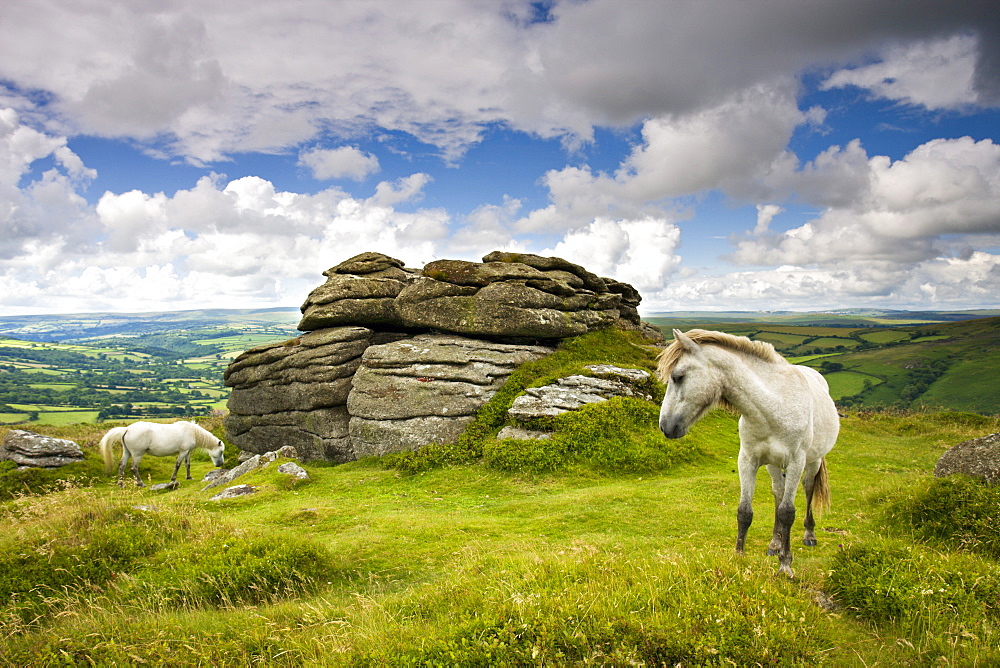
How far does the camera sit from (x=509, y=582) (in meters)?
6.47

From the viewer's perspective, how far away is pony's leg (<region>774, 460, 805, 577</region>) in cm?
801

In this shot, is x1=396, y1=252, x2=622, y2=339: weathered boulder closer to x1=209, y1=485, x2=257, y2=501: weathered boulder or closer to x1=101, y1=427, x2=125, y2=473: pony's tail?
x1=209, y1=485, x2=257, y2=501: weathered boulder

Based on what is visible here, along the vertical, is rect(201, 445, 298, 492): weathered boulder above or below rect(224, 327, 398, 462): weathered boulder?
below

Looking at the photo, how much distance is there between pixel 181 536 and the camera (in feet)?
31.7

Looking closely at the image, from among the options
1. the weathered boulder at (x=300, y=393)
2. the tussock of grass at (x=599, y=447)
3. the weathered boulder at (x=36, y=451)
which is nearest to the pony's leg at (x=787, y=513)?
the tussock of grass at (x=599, y=447)

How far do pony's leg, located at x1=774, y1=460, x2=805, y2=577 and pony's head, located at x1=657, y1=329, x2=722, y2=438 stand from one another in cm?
207

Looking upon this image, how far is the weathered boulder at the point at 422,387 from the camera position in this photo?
21.0m

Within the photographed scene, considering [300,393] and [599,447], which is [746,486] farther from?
[300,393]

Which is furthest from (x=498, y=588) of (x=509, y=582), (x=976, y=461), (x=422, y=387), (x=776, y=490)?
(x=422, y=387)

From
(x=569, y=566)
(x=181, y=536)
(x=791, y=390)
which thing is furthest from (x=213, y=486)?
(x=791, y=390)

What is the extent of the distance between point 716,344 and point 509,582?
5199 mm

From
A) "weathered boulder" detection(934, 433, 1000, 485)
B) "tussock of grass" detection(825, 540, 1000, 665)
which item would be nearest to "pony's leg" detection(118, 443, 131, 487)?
"tussock of grass" detection(825, 540, 1000, 665)

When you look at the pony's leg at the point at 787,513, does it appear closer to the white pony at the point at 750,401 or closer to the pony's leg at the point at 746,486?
the white pony at the point at 750,401

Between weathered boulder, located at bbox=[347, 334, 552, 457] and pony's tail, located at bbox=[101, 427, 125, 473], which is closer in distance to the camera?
pony's tail, located at bbox=[101, 427, 125, 473]
